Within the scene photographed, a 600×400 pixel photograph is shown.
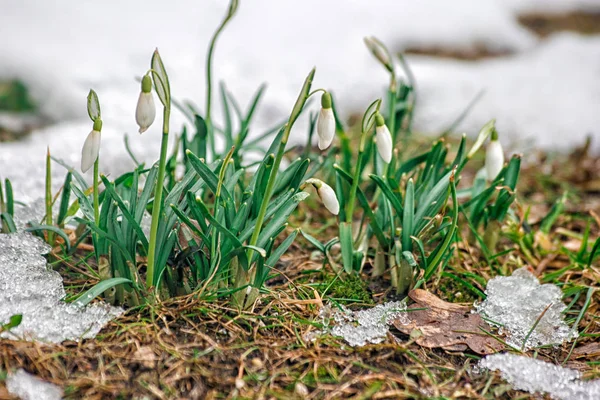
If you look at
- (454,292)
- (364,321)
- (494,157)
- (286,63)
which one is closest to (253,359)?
(364,321)

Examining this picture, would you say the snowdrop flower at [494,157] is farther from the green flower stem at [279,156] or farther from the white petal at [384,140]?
the green flower stem at [279,156]

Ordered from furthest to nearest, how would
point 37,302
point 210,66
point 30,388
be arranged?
point 210,66 < point 37,302 < point 30,388

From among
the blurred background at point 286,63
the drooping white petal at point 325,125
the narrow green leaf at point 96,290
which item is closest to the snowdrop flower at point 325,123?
the drooping white petal at point 325,125

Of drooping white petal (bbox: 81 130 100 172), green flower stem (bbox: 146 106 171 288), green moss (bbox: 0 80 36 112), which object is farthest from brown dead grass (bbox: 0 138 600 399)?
green moss (bbox: 0 80 36 112)

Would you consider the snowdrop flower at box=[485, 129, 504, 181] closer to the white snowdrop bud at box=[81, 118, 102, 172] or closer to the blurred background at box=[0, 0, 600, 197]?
the white snowdrop bud at box=[81, 118, 102, 172]

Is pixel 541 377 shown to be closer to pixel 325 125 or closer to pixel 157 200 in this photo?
pixel 325 125

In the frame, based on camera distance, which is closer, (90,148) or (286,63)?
(90,148)

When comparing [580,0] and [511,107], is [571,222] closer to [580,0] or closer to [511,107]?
[511,107]

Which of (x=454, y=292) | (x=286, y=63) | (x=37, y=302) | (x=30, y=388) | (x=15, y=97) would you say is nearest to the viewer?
(x=30, y=388)
